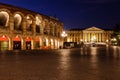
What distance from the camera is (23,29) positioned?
5834cm

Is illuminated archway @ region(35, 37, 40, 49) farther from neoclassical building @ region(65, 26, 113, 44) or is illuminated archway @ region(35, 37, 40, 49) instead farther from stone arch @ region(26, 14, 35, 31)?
neoclassical building @ region(65, 26, 113, 44)

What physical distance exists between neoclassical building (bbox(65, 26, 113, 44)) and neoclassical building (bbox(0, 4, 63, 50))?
112644 millimetres

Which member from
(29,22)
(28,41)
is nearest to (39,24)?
(29,22)

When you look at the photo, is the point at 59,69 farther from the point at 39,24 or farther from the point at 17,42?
the point at 39,24

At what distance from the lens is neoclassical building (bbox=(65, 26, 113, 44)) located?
18812 cm

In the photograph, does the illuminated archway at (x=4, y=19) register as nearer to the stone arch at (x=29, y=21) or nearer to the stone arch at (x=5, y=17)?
the stone arch at (x=5, y=17)

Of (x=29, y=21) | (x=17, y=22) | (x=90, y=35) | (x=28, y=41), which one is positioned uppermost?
(x=90, y=35)

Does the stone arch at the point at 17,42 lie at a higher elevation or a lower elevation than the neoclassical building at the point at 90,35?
lower

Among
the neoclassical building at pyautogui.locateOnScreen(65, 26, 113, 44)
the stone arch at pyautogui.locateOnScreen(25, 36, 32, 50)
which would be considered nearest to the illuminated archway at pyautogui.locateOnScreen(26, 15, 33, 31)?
the stone arch at pyautogui.locateOnScreen(25, 36, 32, 50)

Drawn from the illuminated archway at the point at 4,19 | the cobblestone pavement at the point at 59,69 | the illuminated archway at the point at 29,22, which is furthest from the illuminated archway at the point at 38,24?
the cobblestone pavement at the point at 59,69

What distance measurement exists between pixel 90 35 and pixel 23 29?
460ft

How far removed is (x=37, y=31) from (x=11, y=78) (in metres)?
57.8

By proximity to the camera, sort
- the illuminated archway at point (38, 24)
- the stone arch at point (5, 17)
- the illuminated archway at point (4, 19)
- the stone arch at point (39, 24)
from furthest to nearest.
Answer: the illuminated archway at point (38, 24) → the stone arch at point (39, 24) → the illuminated archway at point (4, 19) → the stone arch at point (5, 17)

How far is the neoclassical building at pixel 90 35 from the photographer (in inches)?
7407
